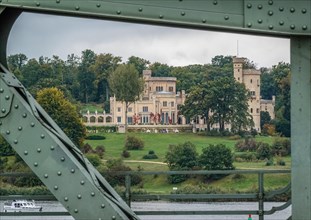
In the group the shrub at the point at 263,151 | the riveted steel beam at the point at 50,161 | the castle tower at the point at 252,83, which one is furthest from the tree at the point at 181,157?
the riveted steel beam at the point at 50,161

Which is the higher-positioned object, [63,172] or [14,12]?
[14,12]

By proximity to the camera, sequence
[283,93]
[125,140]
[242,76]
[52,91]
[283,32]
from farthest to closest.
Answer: [242,76] < [125,140] < [283,93] < [52,91] < [283,32]

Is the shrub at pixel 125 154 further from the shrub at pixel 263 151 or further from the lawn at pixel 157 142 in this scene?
the shrub at pixel 263 151

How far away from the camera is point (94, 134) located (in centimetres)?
4956

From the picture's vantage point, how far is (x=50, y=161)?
587cm

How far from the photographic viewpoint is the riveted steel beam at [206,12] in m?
5.84

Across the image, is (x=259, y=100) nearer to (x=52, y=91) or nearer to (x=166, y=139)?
(x=166, y=139)

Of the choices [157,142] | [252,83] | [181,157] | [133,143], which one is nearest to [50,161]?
[181,157]

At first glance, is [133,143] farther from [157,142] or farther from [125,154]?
[125,154]

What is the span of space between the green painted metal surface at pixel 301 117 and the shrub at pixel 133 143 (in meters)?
42.8

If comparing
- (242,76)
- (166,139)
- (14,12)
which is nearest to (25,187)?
(14,12)

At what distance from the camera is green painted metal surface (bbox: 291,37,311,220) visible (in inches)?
231

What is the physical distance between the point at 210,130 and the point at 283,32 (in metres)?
44.2

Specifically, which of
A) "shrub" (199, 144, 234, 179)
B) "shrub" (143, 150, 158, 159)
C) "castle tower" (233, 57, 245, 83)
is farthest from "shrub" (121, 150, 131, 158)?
"castle tower" (233, 57, 245, 83)
